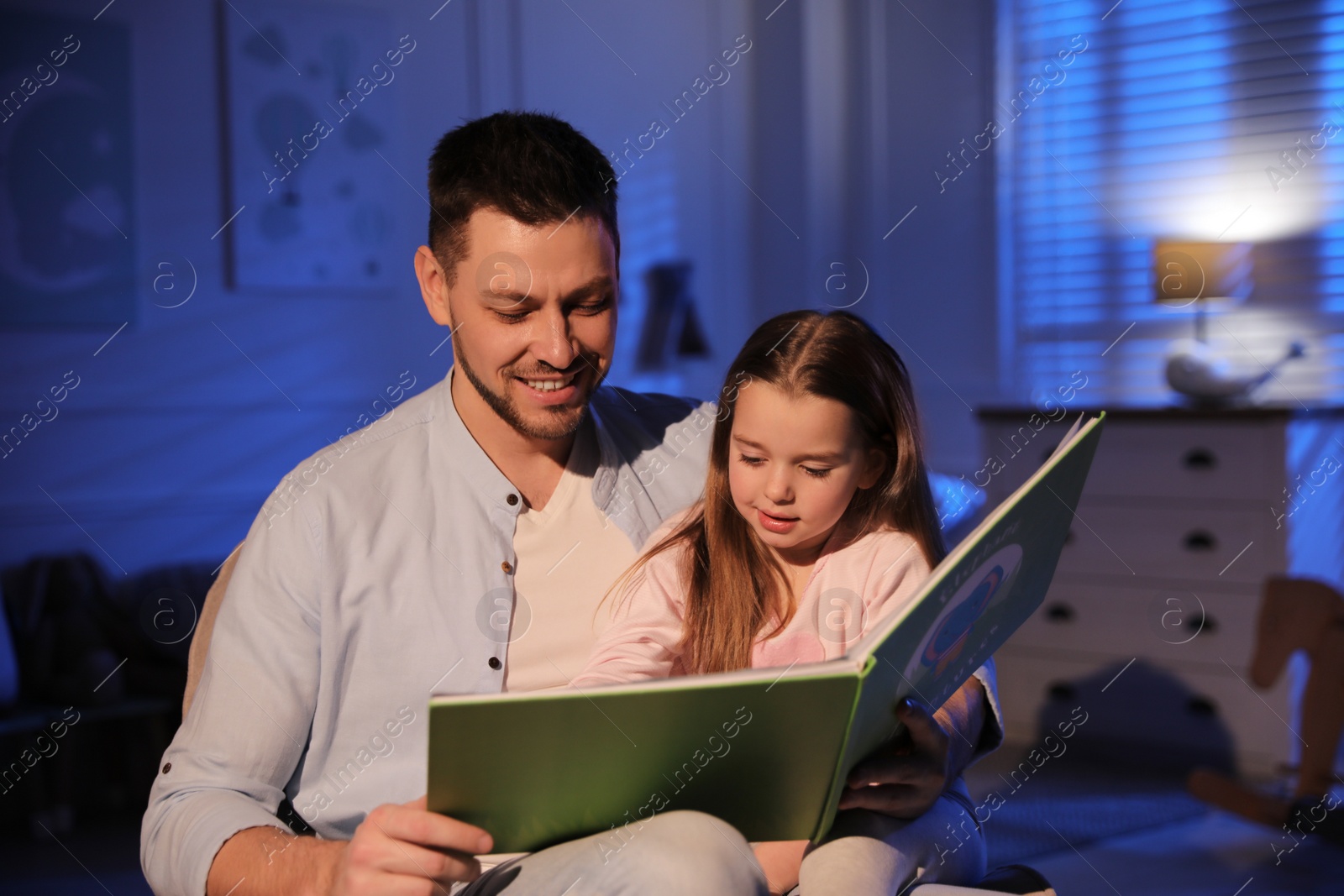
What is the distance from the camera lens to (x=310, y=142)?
4.18 m

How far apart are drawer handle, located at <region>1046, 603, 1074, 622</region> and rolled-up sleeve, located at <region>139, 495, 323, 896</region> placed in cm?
306

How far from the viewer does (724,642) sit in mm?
1433

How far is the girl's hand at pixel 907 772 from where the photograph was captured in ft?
3.81

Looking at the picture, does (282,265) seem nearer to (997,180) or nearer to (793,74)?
(793,74)

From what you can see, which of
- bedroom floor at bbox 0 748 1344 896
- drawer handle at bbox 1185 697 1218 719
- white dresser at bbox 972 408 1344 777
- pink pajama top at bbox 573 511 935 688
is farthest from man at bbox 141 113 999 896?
drawer handle at bbox 1185 697 1218 719

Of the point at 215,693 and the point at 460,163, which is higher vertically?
the point at 460,163

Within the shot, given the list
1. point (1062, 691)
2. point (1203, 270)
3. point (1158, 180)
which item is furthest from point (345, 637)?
point (1158, 180)

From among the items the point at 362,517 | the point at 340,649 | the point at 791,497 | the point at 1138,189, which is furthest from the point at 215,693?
the point at 1138,189

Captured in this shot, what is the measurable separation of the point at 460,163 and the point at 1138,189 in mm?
3548

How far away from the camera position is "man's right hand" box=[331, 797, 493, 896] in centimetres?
98

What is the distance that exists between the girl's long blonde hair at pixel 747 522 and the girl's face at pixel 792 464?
0.07 feet

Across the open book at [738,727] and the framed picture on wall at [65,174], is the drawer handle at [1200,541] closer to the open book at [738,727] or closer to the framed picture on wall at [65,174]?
the open book at [738,727]

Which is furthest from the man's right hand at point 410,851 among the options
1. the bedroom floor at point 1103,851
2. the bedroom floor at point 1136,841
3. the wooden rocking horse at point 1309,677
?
the wooden rocking horse at point 1309,677

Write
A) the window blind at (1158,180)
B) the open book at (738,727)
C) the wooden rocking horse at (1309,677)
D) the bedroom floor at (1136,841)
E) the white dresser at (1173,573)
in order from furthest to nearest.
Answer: the window blind at (1158,180), the white dresser at (1173,573), the wooden rocking horse at (1309,677), the bedroom floor at (1136,841), the open book at (738,727)
